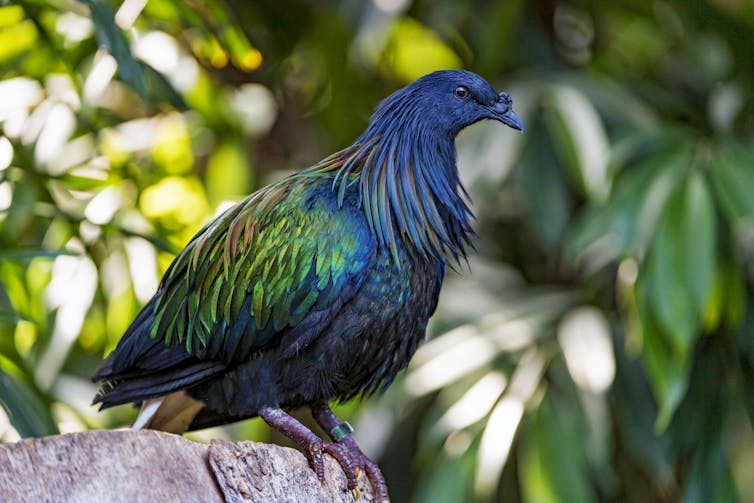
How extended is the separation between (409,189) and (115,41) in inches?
38.8

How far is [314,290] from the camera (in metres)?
3.18

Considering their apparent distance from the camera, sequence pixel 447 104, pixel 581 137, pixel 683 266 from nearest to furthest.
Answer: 1. pixel 447 104
2. pixel 683 266
3. pixel 581 137

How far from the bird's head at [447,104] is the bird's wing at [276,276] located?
1.12ft

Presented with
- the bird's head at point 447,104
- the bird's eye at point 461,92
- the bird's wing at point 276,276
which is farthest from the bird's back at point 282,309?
the bird's eye at point 461,92

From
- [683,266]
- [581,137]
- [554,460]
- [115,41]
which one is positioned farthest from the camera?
[581,137]

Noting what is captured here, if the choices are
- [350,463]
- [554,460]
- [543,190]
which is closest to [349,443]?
[350,463]

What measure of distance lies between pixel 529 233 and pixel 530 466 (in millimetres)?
1778

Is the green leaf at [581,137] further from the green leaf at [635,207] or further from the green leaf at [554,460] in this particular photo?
the green leaf at [554,460]

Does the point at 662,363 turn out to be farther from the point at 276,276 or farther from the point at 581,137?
the point at 276,276

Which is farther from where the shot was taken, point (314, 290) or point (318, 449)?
point (314, 290)

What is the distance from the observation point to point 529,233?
6.20 m

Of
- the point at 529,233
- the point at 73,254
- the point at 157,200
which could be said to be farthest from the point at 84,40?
the point at 529,233

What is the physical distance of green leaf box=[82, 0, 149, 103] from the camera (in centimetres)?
356

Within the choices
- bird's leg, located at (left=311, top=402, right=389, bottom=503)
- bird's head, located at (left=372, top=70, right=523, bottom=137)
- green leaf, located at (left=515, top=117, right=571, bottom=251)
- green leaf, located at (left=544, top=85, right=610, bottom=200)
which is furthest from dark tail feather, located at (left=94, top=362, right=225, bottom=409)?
green leaf, located at (left=515, top=117, right=571, bottom=251)
